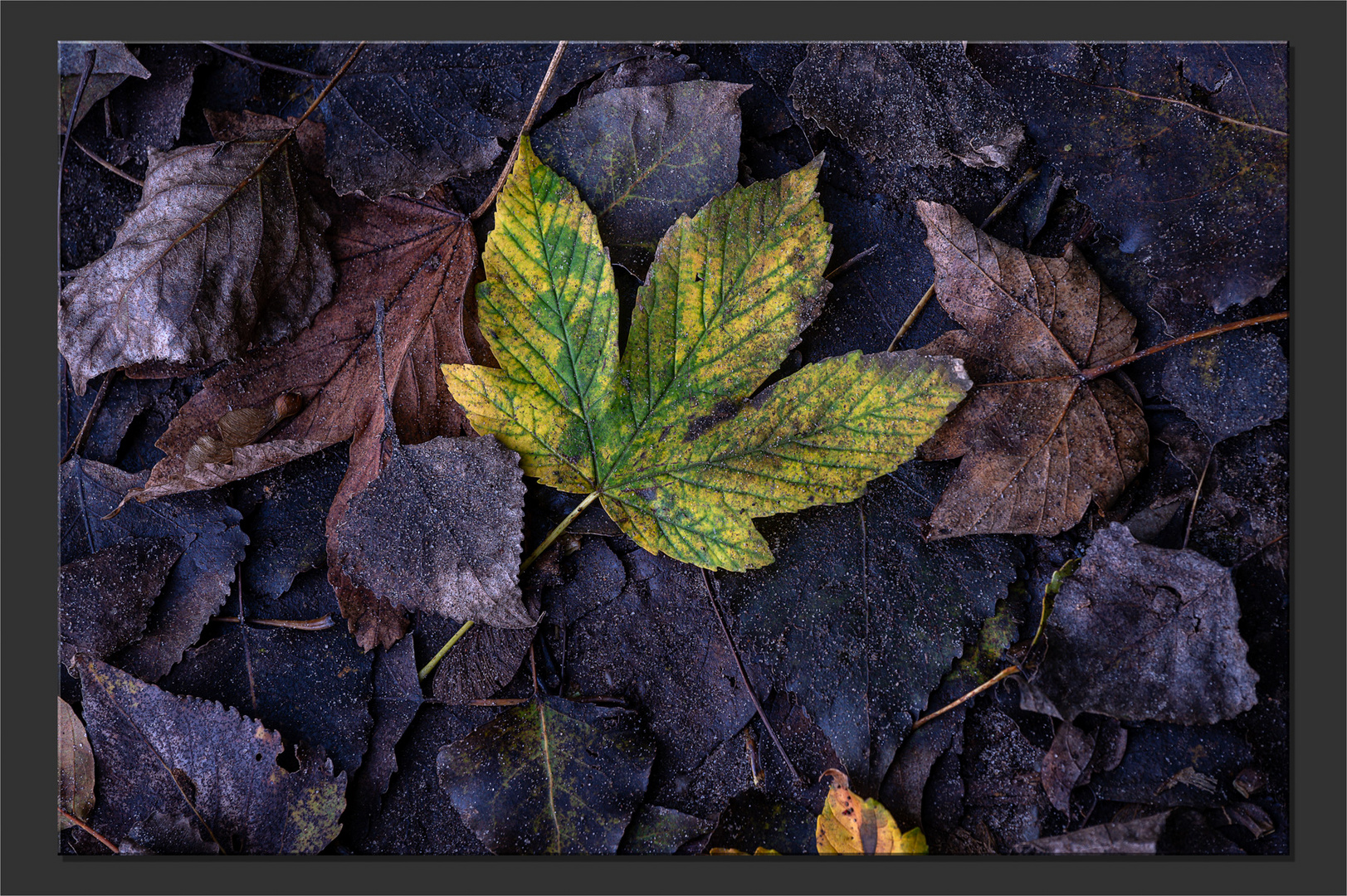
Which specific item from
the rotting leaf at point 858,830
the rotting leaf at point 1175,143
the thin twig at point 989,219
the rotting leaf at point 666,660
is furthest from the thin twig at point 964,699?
the rotting leaf at point 1175,143

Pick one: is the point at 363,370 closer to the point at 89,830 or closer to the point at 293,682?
the point at 293,682

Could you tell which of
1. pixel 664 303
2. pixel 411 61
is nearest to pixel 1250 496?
pixel 664 303

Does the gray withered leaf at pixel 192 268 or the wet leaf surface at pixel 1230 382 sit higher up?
the gray withered leaf at pixel 192 268

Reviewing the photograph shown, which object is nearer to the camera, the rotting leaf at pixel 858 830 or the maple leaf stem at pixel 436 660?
the rotting leaf at pixel 858 830

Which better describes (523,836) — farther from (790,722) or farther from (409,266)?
(409,266)

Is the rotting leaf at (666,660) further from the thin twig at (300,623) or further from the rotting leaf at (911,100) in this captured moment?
the rotting leaf at (911,100)

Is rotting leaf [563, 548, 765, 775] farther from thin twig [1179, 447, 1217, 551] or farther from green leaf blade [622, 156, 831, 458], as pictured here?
thin twig [1179, 447, 1217, 551]

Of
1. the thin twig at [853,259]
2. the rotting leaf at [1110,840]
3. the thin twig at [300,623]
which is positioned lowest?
the rotting leaf at [1110,840]
